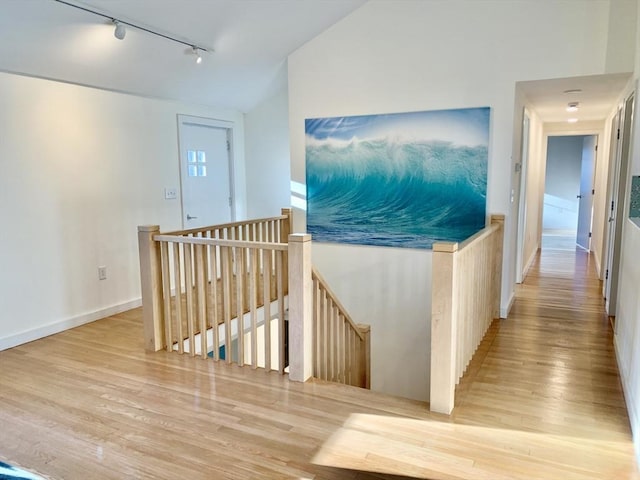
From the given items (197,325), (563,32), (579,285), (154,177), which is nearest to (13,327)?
(197,325)

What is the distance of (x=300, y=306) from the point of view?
291 centimetres

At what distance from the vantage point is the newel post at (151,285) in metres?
3.38

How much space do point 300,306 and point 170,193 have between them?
109 inches

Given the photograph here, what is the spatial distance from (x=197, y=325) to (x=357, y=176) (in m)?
2.27

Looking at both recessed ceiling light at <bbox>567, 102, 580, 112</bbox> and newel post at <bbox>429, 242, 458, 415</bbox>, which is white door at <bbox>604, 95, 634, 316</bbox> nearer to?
recessed ceiling light at <bbox>567, 102, 580, 112</bbox>

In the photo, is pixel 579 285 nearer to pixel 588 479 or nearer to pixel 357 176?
pixel 357 176

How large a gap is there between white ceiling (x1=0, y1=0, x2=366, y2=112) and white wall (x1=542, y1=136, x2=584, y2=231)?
819cm

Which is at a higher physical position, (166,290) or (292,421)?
(166,290)

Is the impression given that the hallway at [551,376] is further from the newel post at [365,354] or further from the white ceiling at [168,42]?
the white ceiling at [168,42]

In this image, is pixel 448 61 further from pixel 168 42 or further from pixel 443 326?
pixel 443 326

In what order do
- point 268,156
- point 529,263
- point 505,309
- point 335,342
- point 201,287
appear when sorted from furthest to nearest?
point 529,263, point 268,156, point 505,309, point 335,342, point 201,287

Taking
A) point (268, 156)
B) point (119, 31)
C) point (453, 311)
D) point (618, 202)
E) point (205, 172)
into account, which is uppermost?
point (119, 31)

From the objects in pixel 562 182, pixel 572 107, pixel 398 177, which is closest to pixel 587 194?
pixel 572 107

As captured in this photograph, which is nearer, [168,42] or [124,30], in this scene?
[124,30]
